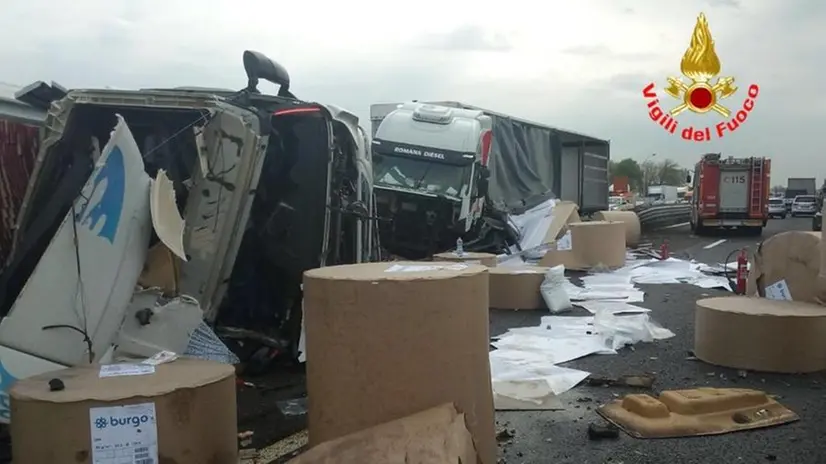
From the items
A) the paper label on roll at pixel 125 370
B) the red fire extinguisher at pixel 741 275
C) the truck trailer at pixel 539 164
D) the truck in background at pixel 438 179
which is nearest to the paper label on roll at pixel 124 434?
the paper label on roll at pixel 125 370

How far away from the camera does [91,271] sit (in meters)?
3.63

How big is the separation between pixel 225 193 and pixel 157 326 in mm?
1308

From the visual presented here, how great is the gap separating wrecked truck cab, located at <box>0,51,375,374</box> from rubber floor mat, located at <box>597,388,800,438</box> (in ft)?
7.78

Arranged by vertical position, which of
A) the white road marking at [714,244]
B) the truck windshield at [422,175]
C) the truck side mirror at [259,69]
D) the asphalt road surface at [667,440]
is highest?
the truck side mirror at [259,69]

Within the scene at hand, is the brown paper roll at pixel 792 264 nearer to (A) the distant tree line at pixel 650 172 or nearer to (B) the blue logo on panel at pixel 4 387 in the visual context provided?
(B) the blue logo on panel at pixel 4 387

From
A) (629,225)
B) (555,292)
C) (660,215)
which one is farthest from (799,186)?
(555,292)

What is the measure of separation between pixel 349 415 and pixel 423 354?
34cm

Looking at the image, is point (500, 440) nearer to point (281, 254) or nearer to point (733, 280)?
point (281, 254)

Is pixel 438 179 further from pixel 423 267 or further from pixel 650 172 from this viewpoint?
pixel 650 172

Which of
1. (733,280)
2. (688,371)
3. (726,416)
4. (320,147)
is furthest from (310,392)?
(733,280)

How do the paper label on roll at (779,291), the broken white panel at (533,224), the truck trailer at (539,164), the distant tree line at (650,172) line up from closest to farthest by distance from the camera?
the paper label on roll at (779,291)
the broken white panel at (533,224)
the truck trailer at (539,164)
the distant tree line at (650,172)

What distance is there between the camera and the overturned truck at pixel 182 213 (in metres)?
3.62

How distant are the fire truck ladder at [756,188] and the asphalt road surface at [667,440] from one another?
18075 mm

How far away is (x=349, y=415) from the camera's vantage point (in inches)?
103
